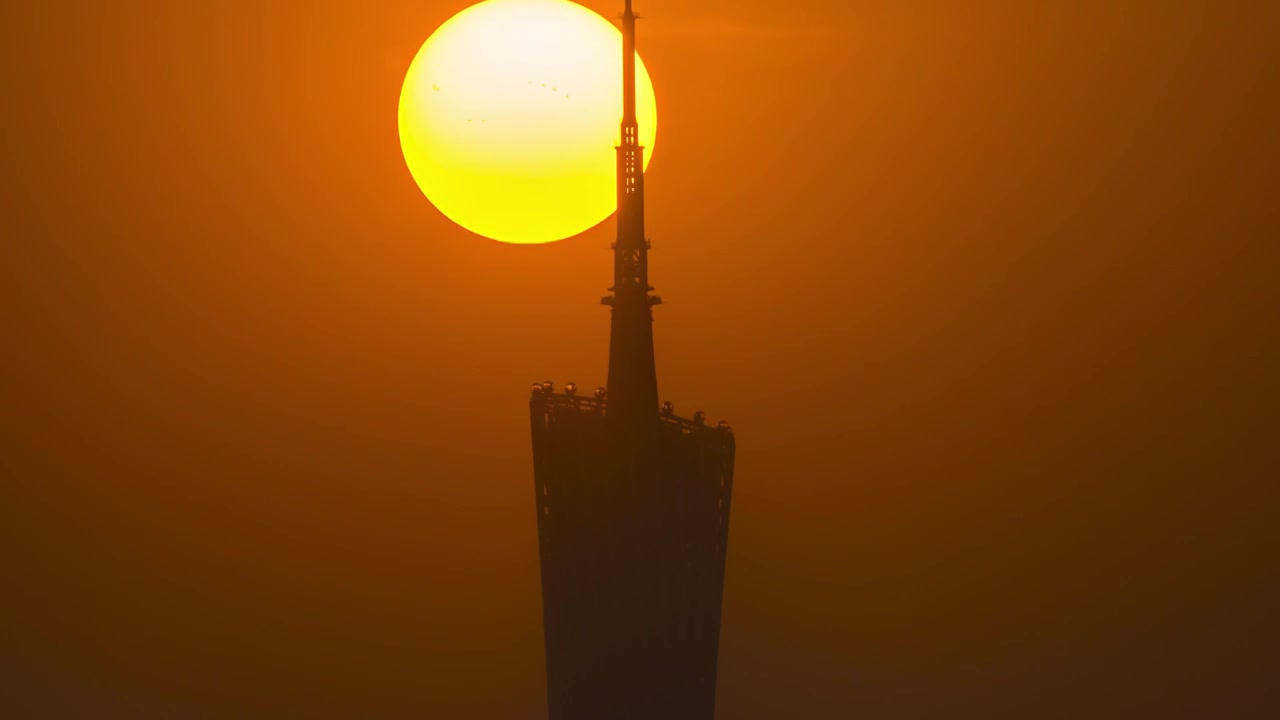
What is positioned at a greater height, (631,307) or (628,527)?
(631,307)

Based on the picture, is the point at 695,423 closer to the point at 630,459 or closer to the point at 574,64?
the point at 630,459

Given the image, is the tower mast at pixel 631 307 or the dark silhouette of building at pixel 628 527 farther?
the dark silhouette of building at pixel 628 527

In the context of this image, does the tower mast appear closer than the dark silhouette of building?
Yes

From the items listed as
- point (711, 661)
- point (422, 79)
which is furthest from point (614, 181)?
point (711, 661)

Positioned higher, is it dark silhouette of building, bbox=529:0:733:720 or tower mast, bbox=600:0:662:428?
tower mast, bbox=600:0:662:428

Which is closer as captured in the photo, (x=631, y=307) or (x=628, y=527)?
(x=631, y=307)

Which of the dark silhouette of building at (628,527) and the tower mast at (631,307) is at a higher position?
the tower mast at (631,307)
